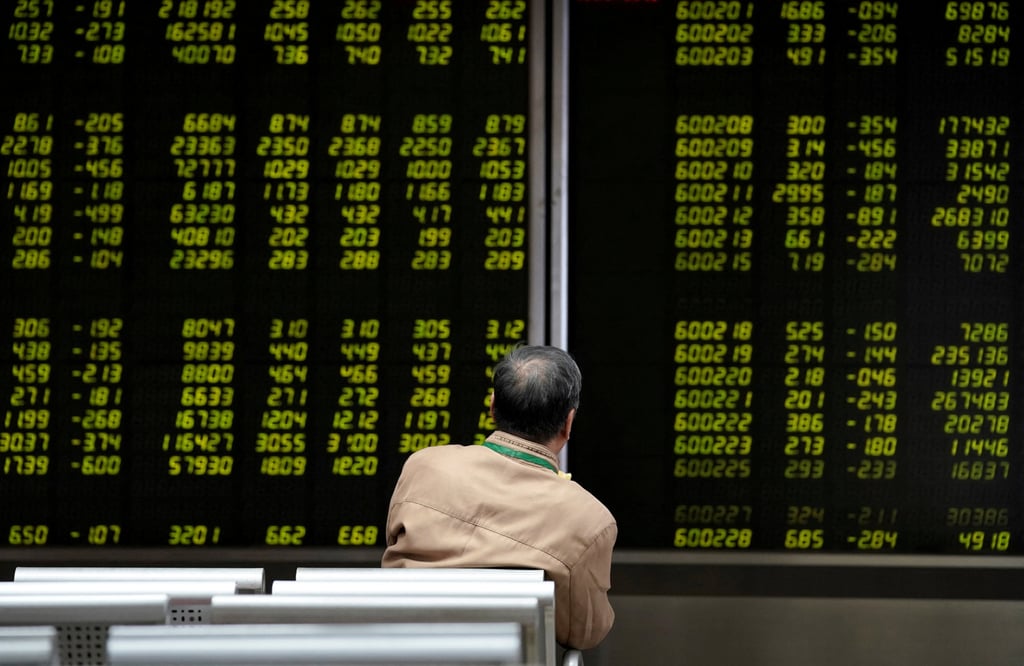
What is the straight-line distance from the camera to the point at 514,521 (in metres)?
1.86

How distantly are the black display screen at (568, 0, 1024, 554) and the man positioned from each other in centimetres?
129

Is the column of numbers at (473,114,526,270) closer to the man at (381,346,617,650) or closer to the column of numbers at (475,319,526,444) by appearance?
the column of numbers at (475,319,526,444)

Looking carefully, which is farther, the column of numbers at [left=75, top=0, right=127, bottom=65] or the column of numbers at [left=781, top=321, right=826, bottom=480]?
the column of numbers at [left=75, top=0, right=127, bottom=65]

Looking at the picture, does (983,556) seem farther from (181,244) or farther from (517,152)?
(181,244)

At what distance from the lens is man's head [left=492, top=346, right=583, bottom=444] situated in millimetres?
2064

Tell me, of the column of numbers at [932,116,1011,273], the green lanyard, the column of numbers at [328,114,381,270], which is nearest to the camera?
the green lanyard

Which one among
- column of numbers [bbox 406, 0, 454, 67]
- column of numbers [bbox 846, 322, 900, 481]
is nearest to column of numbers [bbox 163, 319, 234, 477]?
column of numbers [bbox 406, 0, 454, 67]

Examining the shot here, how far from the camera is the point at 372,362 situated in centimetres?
328

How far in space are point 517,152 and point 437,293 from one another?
0.52 metres

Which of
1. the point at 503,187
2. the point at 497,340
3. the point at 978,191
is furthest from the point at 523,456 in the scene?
the point at 978,191

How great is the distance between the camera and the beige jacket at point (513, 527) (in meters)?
1.84

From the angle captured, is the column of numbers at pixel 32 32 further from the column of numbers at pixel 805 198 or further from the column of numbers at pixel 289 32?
the column of numbers at pixel 805 198

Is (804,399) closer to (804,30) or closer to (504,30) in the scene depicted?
(804,30)

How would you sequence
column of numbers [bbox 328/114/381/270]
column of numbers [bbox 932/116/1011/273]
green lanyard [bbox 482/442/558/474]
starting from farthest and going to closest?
column of numbers [bbox 328/114/381/270]
column of numbers [bbox 932/116/1011/273]
green lanyard [bbox 482/442/558/474]
